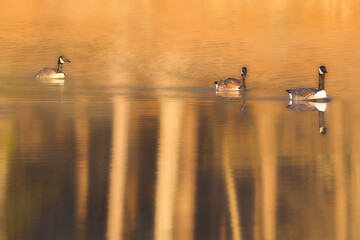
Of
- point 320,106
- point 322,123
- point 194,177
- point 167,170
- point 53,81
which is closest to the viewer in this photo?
point 194,177

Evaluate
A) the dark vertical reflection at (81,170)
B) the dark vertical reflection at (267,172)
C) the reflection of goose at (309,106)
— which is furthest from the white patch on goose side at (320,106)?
the dark vertical reflection at (81,170)

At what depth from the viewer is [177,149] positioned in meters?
13.4

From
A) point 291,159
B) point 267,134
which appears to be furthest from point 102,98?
point 291,159

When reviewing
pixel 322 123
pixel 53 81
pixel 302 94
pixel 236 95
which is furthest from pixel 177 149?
pixel 53 81

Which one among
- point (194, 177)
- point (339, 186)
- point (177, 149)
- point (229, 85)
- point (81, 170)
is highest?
point (229, 85)

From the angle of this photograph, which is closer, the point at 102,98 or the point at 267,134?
the point at 267,134

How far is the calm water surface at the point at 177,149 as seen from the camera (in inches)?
365

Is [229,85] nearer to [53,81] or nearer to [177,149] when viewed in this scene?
[53,81]

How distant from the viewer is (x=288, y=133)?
15203mm

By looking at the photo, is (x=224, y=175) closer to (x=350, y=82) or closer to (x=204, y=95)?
(x=204, y=95)

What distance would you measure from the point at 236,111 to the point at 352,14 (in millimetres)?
42954

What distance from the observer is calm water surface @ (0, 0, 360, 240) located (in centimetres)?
927

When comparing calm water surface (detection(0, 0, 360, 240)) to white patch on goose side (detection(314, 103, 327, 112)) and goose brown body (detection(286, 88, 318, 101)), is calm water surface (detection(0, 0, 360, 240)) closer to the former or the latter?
white patch on goose side (detection(314, 103, 327, 112))

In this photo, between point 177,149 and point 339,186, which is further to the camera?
point 177,149
